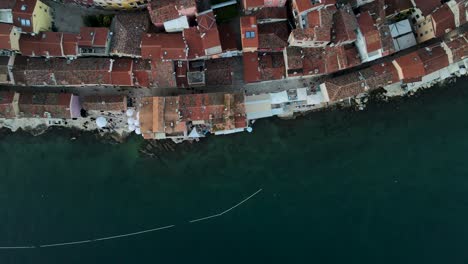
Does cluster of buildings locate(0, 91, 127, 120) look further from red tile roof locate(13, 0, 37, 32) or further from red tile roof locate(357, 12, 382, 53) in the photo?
red tile roof locate(357, 12, 382, 53)

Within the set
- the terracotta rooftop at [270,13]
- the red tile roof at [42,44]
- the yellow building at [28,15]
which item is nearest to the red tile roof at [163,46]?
the terracotta rooftop at [270,13]

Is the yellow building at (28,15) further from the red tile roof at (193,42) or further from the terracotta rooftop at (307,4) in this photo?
the terracotta rooftop at (307,4)

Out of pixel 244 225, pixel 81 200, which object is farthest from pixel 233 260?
pixel 81 200

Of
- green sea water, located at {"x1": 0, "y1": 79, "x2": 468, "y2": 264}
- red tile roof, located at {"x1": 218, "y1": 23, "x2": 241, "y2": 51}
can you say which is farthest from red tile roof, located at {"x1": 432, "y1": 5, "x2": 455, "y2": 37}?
red tile roof, located at {"x1": 218, "y1": 23, "x2": 241, "y2": 51}

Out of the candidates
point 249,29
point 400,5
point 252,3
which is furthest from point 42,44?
point 400,5

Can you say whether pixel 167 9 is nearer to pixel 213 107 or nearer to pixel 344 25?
pixel 213 107

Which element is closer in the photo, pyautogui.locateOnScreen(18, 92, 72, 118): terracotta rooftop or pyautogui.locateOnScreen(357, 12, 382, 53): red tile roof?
pyautogui.locateOnScreen(357, 12, 382, 53): red tile roof
